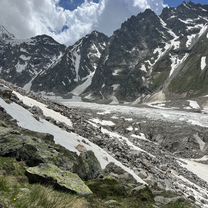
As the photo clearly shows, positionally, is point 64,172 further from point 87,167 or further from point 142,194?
point 87,167

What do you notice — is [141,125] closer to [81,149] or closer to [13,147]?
[81,149]

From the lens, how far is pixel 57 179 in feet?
40.2

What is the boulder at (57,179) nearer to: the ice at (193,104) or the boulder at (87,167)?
the boulder at (87,167)

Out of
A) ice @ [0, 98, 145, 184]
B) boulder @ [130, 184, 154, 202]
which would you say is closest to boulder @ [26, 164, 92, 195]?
boulder @ [130, 184, 154, 202]

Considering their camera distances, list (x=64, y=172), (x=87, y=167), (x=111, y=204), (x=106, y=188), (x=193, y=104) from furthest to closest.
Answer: (x=193, y=104) → (x=87, y=167) → (x=106, y=188) → (x=64, y=172) → (x=111, y=204)

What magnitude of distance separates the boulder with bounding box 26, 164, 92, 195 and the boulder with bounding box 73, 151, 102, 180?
497 cm

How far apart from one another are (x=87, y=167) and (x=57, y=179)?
23.6ft

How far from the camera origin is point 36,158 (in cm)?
1526

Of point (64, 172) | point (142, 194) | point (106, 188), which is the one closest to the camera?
point (64, 172)

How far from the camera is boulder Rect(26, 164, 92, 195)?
12.1 meters

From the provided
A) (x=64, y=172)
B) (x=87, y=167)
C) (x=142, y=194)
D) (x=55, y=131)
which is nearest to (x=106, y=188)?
(x=142, y=194)

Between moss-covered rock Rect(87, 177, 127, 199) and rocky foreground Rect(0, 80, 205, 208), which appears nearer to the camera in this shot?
rocky foreground Rect(0, 80, 205, 208)

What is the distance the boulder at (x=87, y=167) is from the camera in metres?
18.5

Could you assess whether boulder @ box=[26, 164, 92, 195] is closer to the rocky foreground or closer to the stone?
the rocky foreground
